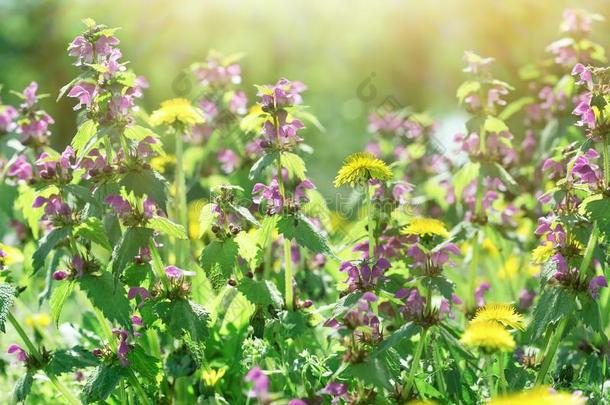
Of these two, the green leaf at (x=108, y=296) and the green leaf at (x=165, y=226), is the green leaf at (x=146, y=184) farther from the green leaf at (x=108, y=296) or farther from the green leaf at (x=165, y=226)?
the green leaf at (x=108, y=296)

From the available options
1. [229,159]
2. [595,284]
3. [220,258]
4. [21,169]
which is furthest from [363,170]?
[229,159]

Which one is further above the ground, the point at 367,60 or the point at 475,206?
the point at 367,60

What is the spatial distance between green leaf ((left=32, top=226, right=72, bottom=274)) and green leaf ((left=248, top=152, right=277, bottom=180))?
789 millimetres

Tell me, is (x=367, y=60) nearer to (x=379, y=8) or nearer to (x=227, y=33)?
(x=379, y=8)

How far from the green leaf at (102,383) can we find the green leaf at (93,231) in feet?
1.82

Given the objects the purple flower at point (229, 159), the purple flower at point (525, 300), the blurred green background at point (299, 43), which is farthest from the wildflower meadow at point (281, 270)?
the blurred green background at point (299, 43)

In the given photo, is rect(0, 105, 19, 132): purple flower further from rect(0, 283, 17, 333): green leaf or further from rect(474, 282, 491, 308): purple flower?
rect(474, 282, 491, 308): purple flower

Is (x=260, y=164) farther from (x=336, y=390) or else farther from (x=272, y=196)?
(x=336, y=390)

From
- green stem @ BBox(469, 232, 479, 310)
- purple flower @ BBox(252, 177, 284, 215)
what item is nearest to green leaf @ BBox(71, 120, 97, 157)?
purple flower @ BBox(252, 177, 284, 215)

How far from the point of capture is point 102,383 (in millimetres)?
3398

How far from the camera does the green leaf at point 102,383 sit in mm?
3373

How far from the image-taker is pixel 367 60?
15.1m

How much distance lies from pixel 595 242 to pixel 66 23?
1290 cm

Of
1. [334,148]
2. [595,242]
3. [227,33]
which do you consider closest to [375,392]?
[595,242]
